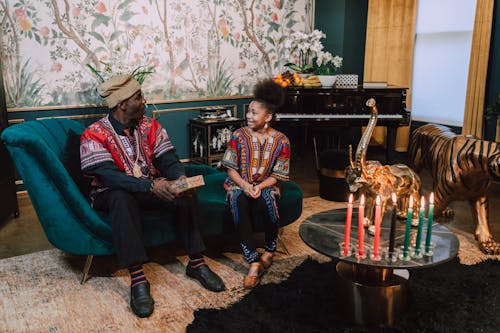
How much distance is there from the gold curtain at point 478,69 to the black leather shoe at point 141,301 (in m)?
3.60

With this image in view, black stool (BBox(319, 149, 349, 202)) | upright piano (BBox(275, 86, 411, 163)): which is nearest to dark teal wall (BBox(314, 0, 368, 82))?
Result: upright piano (BBox(275, 86, 411, 163))

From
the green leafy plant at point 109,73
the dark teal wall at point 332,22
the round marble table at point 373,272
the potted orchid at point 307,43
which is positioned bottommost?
the round marble table at point 373,272

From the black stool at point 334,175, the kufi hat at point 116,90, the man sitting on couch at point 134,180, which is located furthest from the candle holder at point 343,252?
the black stool at point 334,175

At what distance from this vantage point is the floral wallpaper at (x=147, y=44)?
3.99 meters

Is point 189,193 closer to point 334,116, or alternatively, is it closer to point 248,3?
point 334,116

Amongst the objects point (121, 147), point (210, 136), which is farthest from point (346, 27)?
point (121, 147)

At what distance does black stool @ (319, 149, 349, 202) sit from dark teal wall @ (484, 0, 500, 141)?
161cm

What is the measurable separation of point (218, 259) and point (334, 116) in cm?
206

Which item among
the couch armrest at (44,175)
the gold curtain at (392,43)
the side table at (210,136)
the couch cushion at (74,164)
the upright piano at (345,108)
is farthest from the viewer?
the gold curtain at (392,43)

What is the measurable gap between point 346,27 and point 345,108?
137 cm

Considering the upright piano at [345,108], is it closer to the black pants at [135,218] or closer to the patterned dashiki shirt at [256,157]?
the patterned dashiki shirt at [256,157]

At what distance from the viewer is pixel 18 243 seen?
3.18 meters

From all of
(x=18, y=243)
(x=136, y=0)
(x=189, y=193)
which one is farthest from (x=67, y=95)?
(x=189, y=193)

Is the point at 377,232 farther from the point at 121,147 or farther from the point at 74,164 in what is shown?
the point at 74,164
